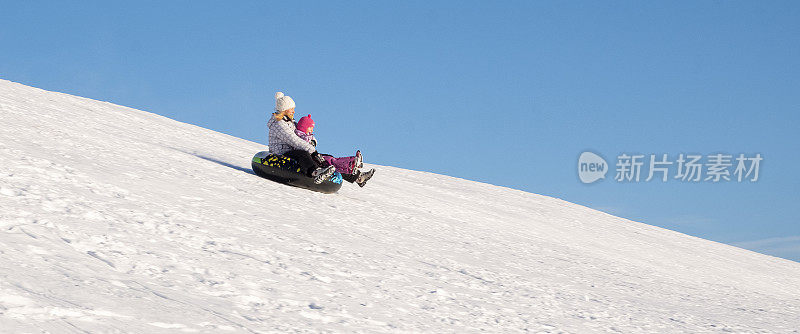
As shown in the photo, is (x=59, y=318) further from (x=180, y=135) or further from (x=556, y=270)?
(x=180, y=135)

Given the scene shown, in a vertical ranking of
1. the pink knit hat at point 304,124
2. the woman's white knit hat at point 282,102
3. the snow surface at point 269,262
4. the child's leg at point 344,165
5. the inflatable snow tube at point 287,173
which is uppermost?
the woman's white knit hat at point 282,102

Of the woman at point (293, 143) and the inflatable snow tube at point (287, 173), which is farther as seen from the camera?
the inflatable snow tube at point (287, 173)

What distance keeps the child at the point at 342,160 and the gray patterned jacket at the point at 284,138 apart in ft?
0.46

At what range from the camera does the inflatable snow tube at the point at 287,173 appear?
10.4 metres

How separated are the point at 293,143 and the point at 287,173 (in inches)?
18.4

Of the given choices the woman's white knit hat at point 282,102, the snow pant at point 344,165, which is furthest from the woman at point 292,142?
the snow pant at point 344,165

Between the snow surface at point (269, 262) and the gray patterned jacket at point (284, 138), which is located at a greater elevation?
the gray patterned jacket at point (284, 138)

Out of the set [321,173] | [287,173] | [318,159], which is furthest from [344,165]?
[287,173]

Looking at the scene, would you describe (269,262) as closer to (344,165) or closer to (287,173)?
(287,173)

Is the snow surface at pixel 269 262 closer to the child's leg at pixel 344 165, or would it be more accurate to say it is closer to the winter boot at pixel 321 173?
the winter boot at pixel 321 173

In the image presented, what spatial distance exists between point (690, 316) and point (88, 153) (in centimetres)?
712

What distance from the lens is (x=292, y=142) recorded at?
10320 millimetres

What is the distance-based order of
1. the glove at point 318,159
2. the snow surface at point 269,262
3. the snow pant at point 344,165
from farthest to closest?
the snow pant at point 344,165 → the glove at point 318,159 → the snow surface at point 269,262

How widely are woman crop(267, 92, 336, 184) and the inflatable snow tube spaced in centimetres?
11
